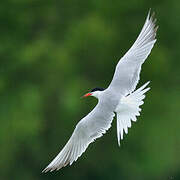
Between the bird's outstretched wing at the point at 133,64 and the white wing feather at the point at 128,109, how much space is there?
6.7 inches

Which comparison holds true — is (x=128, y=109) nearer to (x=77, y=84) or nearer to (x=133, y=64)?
(x=133, y=64)

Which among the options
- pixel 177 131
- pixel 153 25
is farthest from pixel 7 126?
pixel 153 25

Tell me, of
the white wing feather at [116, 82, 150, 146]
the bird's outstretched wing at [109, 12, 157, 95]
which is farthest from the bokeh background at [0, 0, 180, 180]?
the white wing feather at [116, 82, 150, 146]

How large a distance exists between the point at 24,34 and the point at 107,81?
2657 millimetres

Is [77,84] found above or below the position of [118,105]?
above

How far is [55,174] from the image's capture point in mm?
16797

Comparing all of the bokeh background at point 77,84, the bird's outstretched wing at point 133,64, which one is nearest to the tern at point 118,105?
the bird's outstretched wing at point 133,64

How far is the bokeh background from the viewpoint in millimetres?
16625

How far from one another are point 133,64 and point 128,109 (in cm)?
56

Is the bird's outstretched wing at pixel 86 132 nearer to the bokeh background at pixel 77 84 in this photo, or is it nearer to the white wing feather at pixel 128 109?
the white wing feather at pixel 128 109

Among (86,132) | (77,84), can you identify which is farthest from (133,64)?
(77,84)

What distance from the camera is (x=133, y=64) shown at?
345 inches

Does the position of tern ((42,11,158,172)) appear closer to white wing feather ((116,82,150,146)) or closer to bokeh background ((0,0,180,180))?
white wing feather ((116,82,150,146))

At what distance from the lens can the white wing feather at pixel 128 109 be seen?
27.6 ft
